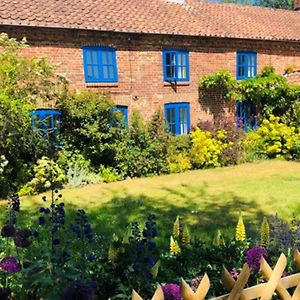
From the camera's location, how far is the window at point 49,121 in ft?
42.2

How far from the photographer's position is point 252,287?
2.37 metres

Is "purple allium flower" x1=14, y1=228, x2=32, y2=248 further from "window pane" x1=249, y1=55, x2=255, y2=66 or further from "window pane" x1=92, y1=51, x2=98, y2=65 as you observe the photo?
"window pane" x1=249, y1=55, x2=255, y2=66

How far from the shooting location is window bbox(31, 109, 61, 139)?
12852 mm

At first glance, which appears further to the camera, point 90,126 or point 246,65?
point 246,65

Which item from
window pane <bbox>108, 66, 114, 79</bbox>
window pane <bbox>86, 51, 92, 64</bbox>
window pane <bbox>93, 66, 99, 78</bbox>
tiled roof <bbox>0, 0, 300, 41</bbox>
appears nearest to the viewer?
tiled roof <bbox>0, 0, 300, 41</bbox>

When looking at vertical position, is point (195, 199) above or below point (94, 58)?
below

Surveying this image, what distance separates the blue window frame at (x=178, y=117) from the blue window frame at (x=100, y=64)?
285 cm

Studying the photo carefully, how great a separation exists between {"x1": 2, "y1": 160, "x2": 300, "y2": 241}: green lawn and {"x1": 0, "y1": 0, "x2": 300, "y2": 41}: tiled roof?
6232 millimetres

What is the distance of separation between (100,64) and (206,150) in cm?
532

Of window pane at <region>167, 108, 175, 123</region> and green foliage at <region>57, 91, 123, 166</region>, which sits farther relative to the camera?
window pane at <region>167, 108, 175, 123</region>

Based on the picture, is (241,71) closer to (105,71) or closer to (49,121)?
(105,71)

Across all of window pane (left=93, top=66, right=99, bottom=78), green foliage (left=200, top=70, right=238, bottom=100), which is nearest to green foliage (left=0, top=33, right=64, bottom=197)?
window pane (left=93, top=66, right=99, bottom=78)

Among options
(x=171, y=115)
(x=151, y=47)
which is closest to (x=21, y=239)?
(x=151, y=47)

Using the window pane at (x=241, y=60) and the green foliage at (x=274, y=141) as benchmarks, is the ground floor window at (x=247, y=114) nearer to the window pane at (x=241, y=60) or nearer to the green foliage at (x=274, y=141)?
the green foliage at (x=274, y=141)
